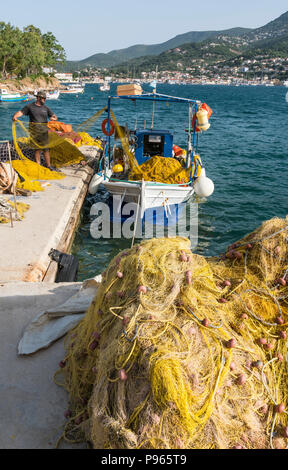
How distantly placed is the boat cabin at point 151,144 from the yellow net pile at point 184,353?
8737 millimetres

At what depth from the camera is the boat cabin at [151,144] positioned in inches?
468

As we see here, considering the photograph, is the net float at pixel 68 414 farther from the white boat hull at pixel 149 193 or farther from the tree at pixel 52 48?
the tree at pixel 52 48

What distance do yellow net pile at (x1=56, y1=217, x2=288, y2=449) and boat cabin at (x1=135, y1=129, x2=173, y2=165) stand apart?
8.74 metres

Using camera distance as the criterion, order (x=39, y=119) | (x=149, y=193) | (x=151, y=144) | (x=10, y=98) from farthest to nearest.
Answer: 1. (x=10, y=98)
2. (x=151, y=144)
3. (x=39, y=119)
4. (x=149, y=193)

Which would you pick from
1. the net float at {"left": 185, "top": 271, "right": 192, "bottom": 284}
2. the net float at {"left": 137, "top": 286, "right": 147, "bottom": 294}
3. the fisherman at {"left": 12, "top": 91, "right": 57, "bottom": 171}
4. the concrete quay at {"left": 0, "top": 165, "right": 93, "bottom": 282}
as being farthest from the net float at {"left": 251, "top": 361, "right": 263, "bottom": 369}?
the fisherman at {"left": 12, "top": 91, "right": 57, "bottom": 171}

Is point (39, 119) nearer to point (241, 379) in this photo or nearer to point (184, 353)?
point (184, 353)

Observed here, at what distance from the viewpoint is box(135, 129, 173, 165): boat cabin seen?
468 inches

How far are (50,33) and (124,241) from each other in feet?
363

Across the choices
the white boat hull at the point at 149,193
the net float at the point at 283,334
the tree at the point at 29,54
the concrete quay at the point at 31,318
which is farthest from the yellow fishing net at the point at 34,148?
the tree at the point at 29,54

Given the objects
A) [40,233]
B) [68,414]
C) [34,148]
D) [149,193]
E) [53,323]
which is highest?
[34,148]

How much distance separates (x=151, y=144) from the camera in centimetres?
1203

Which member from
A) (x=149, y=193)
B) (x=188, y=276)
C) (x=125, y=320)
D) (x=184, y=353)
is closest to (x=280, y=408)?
(x=184, y=353)

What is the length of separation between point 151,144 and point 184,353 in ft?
33.2
